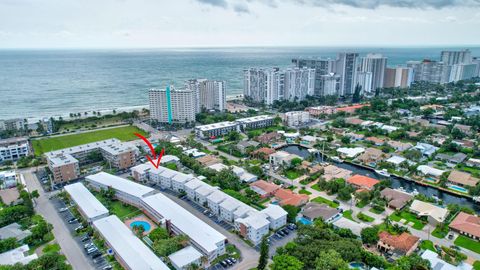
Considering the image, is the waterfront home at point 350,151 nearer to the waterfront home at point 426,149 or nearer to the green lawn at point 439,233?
the waterfront home at point 426,149

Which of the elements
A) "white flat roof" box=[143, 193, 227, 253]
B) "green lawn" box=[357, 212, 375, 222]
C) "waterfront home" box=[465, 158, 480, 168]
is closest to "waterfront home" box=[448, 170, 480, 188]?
"waterfront home" box=[465, 158, 480, 168]

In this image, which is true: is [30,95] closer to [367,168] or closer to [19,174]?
[19,174]

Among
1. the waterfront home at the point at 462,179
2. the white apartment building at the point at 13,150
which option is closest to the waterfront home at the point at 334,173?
the waterfront home at the point at 462,179

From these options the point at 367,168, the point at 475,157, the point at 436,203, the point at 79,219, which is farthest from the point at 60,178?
the point at 475,157

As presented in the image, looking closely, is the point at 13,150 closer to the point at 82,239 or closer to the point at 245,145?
the point at 82,239

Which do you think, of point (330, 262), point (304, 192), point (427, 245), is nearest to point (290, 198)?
point (304, 192)
